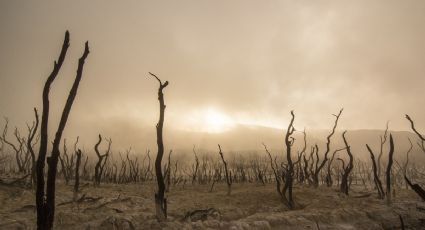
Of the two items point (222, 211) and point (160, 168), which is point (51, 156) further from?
point (222, 211)

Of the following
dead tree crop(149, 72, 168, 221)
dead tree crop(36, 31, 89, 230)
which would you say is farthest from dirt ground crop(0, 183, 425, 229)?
dead tree crop(36, 31, 89, 230)

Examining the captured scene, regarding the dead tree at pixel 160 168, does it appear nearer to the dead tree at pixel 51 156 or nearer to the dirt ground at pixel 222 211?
the dirt ground at pixel 222 211

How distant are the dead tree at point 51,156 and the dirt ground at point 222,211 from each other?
3473 millimetres

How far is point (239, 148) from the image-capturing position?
4592 inches

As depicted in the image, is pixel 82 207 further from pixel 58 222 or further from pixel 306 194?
pixel 306 194

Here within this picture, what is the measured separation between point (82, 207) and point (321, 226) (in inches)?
354

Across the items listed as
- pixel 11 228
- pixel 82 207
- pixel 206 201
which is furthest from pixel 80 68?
pixel 206 201

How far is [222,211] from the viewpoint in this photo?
463 inches

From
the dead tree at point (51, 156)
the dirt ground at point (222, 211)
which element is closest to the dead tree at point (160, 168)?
the dirt ground at point (222, 211)

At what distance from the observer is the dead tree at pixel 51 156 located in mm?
5488

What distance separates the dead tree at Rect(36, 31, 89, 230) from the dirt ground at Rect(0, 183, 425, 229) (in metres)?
3.47

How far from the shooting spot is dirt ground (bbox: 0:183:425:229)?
941cm

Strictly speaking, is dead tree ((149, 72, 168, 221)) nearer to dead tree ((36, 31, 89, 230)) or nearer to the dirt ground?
the dirt ground

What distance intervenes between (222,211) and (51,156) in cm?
740
